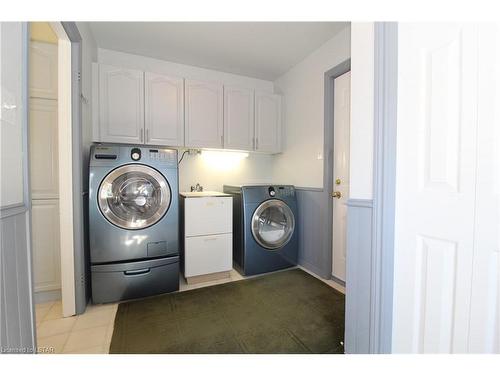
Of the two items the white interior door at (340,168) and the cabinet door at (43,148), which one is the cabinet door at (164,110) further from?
the white interior door at (340,168)

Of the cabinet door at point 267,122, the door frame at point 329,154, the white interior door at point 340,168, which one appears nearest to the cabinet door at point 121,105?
the cabinet door at point 267,122

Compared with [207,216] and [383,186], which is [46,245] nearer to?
[207,216]

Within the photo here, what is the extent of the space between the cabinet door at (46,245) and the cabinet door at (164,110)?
102 cm

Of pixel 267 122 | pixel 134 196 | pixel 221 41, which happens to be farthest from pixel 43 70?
pixel 267 122

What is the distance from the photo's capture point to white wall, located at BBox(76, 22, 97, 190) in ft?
5.79

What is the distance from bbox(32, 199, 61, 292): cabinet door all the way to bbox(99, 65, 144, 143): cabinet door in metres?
0.75

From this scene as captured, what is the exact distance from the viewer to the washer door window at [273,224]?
2.32m

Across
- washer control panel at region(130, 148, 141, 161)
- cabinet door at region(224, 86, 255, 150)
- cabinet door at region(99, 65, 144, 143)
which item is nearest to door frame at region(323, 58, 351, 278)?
cabinet door at region(224, 86, 255, 150)

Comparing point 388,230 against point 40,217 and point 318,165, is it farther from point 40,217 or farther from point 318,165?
point 40,217

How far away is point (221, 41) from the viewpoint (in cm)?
219

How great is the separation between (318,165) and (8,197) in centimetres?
227

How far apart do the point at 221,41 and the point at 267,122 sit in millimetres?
1018

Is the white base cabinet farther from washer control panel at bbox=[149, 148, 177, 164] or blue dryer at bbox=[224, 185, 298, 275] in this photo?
washer control panel at bbox=[149, 148, 177, 164]

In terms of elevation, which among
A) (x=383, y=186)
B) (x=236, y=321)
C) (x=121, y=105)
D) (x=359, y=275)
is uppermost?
(x=121, y=105)
